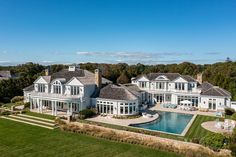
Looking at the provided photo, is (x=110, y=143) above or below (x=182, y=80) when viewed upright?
below

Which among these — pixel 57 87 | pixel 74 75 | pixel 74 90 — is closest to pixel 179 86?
pixel 74 90

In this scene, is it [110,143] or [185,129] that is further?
[185,129]

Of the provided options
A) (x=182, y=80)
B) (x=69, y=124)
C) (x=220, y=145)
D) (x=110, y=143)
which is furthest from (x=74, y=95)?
(x=220, y=145)

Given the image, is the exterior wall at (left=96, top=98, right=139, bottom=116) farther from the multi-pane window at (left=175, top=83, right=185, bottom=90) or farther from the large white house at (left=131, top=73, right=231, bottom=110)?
the multi-pane window at (left=175, top=83, right=185, bottom=90)

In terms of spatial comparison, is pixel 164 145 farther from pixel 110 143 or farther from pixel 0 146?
pixel 0 146

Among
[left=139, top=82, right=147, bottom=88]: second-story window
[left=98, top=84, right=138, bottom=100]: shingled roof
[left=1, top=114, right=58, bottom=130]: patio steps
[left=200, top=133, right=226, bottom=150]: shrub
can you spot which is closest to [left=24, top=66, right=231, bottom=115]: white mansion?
[left=98, top=84, right=138, bottom=100]: shingled roof

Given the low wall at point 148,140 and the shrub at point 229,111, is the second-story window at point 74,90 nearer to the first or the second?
the low wall at point 148,140
